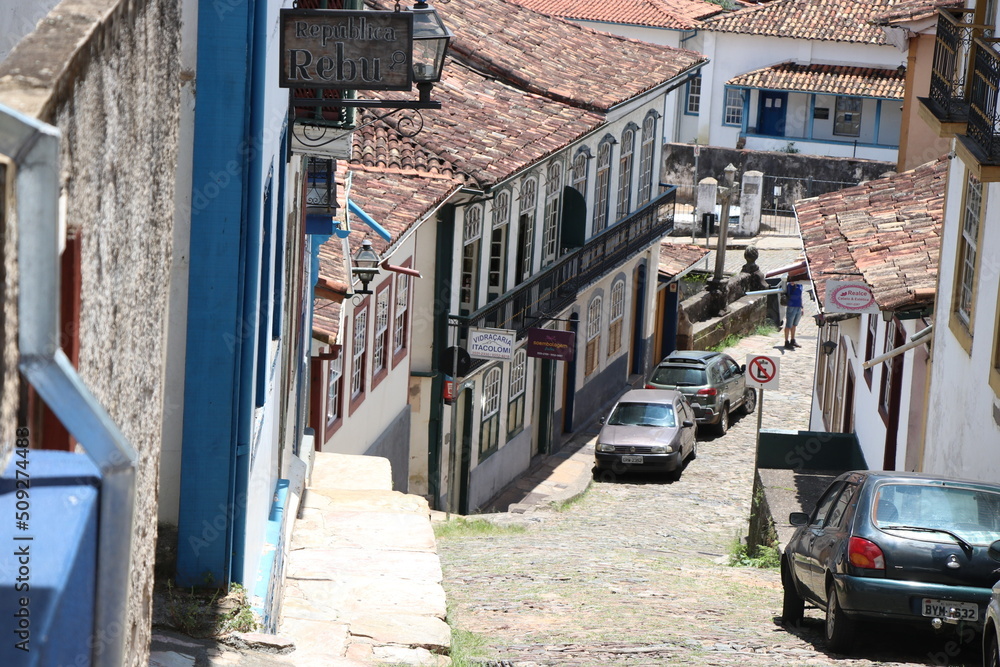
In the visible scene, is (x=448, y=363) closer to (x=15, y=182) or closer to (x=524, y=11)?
(x=524, y=11)

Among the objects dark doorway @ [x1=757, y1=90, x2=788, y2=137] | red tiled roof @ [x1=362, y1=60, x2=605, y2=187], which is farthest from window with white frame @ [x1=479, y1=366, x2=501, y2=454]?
dark doorway @ [x1=757, y1=90, x2=788, y2=137]

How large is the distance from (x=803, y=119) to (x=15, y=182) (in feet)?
175

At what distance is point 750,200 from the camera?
46.7 meters

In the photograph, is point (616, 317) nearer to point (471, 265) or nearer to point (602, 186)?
point (602, 186)

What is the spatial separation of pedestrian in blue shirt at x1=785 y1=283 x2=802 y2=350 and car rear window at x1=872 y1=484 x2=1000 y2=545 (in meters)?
25.9

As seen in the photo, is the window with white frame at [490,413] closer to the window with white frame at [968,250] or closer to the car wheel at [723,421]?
the car wheel at [723,421]

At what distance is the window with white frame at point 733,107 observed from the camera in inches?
2140

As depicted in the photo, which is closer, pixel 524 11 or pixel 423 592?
pixel 423 592

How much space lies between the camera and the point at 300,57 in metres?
8.16

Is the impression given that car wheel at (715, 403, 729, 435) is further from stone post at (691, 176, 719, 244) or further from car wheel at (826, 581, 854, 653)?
car wheel at (826, 581, 854, 653)

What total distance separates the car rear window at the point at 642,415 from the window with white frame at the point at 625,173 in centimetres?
719

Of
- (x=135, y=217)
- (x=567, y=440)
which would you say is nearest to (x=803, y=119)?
(x=567, y=440)

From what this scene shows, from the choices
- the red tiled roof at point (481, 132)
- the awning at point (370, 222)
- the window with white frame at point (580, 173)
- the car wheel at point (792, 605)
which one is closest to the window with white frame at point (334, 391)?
the awning at point (370, 222)

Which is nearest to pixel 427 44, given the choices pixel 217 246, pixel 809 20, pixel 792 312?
pixel 217 246
